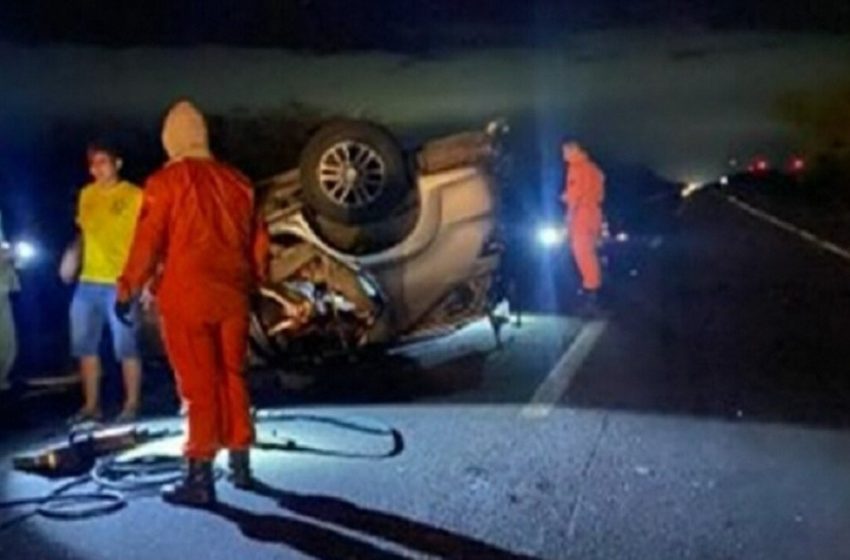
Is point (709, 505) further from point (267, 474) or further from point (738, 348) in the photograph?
point (738, 348)

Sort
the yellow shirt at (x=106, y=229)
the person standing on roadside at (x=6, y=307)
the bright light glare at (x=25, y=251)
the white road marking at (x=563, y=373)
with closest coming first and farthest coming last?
the yellow shirt at (x=106, y=229) → the person standing on roadside at (x=6, y=307) → the white road marking at (x=563, y=373) → the bright light glare at (x=25, y=251)

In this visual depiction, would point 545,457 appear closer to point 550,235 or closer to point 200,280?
point 200,280

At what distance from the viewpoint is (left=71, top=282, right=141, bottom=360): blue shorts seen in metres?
9.70

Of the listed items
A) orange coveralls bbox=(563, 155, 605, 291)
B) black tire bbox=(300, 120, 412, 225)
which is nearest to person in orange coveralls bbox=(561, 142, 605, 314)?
orange coveralls bbox=(563, 155, 605, 291)

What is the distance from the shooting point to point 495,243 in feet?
40.8

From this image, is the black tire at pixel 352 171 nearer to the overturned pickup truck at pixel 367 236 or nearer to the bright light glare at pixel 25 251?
the overturned pickup truck at pixel 367 236

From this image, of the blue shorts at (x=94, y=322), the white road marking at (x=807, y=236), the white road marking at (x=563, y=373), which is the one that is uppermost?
the blue shorts at (x=94, y=322)

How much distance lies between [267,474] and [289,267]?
352 centimetres

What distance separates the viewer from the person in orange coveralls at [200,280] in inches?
295

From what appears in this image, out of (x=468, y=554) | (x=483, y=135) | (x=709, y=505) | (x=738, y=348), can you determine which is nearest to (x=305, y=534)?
(x=468, y=554)

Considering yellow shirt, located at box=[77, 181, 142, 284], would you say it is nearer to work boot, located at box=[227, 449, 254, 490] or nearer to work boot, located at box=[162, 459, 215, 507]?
work boot, located at box=[227, 449, 254, 490]

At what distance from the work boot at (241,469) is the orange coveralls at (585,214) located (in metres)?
9.07

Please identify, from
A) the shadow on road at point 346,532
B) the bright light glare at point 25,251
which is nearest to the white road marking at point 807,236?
the bright light glare at point 25,251

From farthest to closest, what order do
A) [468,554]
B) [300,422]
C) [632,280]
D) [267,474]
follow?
1. [632,280]
2. [300,422]
3. [267,474]
4. [468,554]
